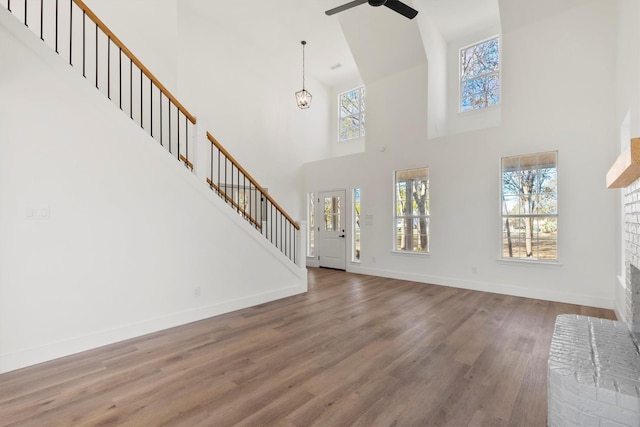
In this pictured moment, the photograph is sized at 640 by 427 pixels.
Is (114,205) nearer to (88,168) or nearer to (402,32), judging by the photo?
(88,168)

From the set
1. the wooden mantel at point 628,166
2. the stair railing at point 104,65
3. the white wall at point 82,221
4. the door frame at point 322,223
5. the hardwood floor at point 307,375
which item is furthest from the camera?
the door frame at point 322,223

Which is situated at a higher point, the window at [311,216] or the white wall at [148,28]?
the white wall at [148,28]

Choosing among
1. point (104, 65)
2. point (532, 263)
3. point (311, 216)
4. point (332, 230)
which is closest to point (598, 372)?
point (532, 263)

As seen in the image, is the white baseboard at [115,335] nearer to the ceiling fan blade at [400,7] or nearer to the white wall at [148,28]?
the white wall at [148,28]

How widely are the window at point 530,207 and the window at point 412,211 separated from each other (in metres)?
1.38

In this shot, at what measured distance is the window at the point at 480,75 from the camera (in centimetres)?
606

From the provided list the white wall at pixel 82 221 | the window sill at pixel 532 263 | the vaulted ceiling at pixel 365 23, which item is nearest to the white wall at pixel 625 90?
the window sill at pixel 532 263

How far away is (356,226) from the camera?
7.36 m

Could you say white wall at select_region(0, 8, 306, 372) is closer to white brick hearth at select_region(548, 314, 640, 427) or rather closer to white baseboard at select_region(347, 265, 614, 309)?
white brick hearth at select_region(548, 314, 640, 427)

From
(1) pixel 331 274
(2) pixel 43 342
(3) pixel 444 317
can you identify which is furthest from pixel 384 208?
(2) pixel 43 342

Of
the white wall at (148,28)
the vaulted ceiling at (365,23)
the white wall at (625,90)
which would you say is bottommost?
the white wall at (625,90)

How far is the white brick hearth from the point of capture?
54.8 inches

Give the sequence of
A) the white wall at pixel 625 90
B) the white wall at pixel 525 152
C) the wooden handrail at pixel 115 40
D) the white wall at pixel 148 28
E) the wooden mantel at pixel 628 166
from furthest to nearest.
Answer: the white wall at pixel 148 28 < the white wall at pixel 525 152 < the wooden handrail at pixel 115 40 < the white wall at pixel 625 90 < the wooden mantel at pixel 628 166

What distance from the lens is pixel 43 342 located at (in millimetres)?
2689
